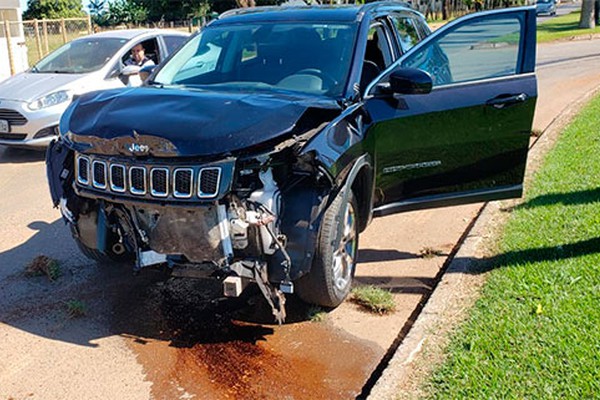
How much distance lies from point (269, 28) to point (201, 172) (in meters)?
2.20

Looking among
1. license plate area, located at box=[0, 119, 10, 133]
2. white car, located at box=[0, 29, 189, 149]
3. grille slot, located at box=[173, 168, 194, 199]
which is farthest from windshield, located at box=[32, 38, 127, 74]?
grille slot, located at box=[173, 168, 194, 199]

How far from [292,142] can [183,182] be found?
2.25 ft

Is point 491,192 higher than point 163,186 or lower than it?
lower

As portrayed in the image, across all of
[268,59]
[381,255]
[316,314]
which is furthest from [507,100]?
[316,314]

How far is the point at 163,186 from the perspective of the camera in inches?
151

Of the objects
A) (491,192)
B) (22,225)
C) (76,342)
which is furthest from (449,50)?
(22,225)

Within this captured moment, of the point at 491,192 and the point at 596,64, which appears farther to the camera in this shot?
the point at 596,64

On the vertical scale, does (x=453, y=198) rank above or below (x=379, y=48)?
below

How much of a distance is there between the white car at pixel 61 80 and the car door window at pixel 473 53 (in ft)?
18.7

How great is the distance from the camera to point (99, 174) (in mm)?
4078

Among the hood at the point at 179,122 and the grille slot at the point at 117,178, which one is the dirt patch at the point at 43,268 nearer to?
the hood at the point at 179,122

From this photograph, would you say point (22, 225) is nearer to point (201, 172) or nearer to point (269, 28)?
point (269, 28)

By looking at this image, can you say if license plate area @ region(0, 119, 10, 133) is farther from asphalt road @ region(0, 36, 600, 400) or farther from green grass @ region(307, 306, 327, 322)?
green grass @ region(307, 306, 327, 322)

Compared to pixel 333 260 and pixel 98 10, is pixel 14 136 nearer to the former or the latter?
pixel 333 260
